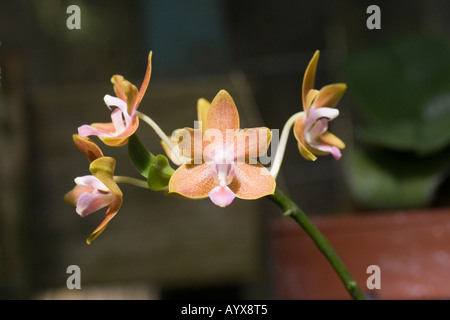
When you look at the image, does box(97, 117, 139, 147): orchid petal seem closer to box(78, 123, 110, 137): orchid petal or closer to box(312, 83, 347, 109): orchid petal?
box(78, 123, 110, 137): orchid petal

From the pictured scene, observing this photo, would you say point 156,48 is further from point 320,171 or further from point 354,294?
point 354,294

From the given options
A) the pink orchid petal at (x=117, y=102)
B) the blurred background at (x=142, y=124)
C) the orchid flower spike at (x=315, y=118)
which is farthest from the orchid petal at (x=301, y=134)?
the blurred background at (x=142, y=124)

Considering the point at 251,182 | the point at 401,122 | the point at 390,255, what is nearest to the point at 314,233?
the point at 251,182

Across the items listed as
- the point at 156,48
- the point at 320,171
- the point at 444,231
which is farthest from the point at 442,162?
the point at 156,48

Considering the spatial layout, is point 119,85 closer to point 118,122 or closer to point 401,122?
point 118,122

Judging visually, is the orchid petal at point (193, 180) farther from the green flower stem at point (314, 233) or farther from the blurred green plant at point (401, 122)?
the blurred green plant at point (401, 122)
